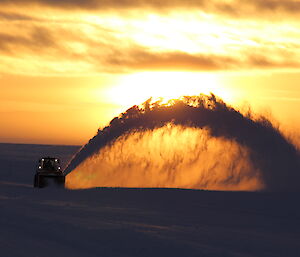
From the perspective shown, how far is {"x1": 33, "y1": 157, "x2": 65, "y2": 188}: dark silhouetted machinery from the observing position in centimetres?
3962

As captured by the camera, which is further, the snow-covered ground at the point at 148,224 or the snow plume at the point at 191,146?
the snow plume at the point at 191,146

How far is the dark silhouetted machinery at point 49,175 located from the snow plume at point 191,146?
3.66 m

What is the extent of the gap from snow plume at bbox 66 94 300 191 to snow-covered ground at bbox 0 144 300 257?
361 inches

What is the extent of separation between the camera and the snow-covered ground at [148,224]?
59.7ft

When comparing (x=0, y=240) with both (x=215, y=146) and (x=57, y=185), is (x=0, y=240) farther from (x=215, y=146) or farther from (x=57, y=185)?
(x=215, y=146)

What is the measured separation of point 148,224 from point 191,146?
2353 centimetres

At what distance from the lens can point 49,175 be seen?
3966 centimetres

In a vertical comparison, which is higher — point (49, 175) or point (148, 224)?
point (49, 175)

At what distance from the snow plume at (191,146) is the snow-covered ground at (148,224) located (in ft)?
30.1

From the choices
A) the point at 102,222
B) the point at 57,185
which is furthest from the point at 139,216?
the point at 57,185

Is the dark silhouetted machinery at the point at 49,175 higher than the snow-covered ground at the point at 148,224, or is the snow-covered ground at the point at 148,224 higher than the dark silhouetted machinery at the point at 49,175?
the dark silhouetted machinery at the point at 49,175

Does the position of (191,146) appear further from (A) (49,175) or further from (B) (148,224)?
(B) (148,224)

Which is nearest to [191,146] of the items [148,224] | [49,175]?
[49,175]

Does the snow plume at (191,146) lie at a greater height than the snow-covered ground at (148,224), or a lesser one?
greater
